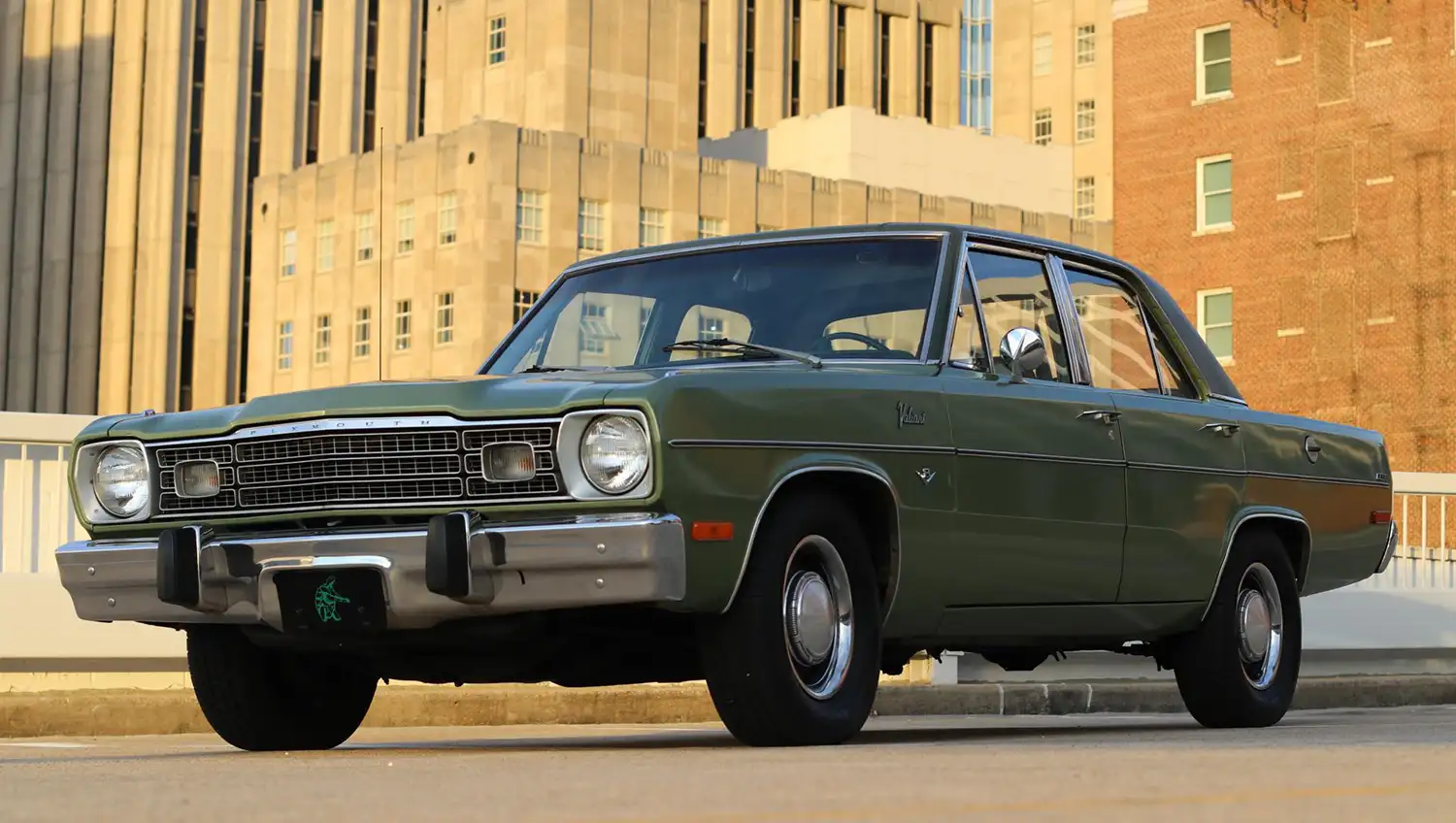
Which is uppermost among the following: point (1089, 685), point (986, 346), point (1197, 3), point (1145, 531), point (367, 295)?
point (1197, 3)

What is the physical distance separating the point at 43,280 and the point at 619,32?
26.9 metres

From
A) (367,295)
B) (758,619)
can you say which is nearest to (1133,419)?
(758,619)

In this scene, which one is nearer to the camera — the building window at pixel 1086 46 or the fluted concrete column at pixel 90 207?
the fluted concrete column at pixel 90 207

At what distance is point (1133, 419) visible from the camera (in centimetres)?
968

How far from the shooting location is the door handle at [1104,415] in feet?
30.6

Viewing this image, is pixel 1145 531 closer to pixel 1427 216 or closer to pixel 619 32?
pixel 1427 216

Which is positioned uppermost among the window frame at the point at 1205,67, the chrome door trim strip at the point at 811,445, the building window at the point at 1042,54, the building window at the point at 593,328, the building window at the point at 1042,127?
the building window at the point at 1042,54

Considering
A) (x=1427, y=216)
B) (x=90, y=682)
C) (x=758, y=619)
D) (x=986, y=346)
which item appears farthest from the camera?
(x=1427, y=216)

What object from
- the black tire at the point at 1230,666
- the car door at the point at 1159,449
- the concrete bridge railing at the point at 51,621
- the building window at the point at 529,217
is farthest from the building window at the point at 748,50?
the black tire at the point at 1230,666

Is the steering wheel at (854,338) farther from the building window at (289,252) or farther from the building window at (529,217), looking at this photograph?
the building window at (289,252)

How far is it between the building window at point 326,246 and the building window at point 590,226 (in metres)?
10.3

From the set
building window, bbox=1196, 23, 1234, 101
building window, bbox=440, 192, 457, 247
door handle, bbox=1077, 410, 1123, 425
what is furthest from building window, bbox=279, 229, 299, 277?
door handle, bbox=1077, 410, 1123, 425

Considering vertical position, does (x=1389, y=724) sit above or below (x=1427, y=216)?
below

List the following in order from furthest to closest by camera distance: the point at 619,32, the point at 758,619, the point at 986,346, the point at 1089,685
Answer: the point at 619,32, the point at 1089,685, the point at 986,346, the point at 758,619
